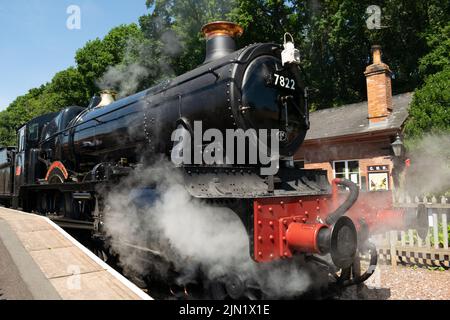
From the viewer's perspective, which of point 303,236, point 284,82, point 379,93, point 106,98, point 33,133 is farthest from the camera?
point 379,93

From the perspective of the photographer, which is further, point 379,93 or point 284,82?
point 379,93

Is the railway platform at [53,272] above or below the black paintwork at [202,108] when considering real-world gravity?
below

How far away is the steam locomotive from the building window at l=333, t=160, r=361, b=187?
31.8ft

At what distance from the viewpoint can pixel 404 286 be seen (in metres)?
5.53

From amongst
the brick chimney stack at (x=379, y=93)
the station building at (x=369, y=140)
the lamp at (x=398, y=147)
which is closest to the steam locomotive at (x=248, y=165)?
the lamp at (x=398, y=147)

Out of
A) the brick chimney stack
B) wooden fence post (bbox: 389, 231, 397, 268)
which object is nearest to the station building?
the brick chimney stack

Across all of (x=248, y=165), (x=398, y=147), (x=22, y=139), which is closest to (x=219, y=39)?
(x=248, y=165)

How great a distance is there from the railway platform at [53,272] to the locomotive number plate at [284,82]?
278 centimetres

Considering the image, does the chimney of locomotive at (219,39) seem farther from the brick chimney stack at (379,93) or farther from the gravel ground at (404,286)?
the brick chimney stack at (379,93)

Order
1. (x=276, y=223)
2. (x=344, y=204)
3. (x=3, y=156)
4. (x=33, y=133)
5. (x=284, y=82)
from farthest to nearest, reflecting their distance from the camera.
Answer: (x=3, y=156) → (x=33, y=133) → (x=284, y=82) → (x=344, y=204) → (x=276, y=223)

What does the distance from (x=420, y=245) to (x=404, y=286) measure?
5.11 ft

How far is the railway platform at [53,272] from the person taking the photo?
291 cm

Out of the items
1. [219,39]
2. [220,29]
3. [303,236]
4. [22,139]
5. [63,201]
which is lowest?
[303,236]

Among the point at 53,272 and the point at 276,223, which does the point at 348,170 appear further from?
the point at 53,272
